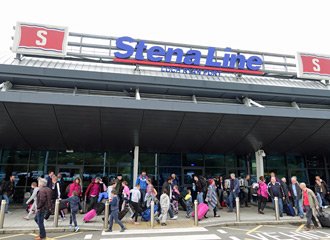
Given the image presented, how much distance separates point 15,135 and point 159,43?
9.69 m

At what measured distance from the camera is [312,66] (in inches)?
708

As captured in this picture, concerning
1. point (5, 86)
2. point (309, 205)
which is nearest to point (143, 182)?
point (309, 205)

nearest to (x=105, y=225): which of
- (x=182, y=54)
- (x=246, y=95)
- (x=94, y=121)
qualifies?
(x=94, y=121)

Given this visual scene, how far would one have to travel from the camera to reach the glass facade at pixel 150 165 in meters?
14.9

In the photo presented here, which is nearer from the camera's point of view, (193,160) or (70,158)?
(70,158)

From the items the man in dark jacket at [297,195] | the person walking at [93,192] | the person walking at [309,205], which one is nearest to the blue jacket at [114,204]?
the person walking at [93,192]

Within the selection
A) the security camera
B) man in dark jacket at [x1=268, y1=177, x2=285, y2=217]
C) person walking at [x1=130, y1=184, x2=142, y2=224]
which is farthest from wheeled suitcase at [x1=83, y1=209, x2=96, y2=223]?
man in dark jacket at [x1=268, y1=177, x2=285, y2=217]

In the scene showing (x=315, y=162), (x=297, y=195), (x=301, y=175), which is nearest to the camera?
(x=297, y=195)

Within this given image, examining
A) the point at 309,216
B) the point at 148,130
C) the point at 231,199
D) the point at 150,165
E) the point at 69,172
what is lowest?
the point at 309,216

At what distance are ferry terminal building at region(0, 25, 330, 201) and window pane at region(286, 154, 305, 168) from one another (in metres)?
0.07

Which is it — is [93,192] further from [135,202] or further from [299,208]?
[299,208]

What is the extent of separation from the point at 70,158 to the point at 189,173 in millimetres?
7290

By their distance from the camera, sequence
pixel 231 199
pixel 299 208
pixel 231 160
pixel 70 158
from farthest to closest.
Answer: pixel 231 160
pixel 70 158
pixel 231 199
pixel 299 208

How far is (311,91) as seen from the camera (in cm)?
1498
